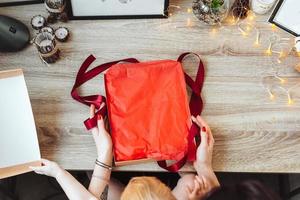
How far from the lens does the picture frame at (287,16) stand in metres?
1.21

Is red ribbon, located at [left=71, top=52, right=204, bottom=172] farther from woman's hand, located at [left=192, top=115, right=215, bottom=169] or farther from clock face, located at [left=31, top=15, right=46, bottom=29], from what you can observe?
clock face, located at [left=31, top=15, right=46, bottom=29]

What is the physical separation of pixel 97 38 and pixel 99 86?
6.6 inches

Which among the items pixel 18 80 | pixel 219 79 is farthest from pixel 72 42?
pixel 219 79

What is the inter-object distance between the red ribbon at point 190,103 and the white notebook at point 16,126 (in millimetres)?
143

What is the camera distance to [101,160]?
3.50 feet

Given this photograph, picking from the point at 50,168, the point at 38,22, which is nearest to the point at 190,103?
the point at 50,168

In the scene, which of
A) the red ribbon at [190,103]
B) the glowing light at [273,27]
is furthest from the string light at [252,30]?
the red ribbon at [190,103]

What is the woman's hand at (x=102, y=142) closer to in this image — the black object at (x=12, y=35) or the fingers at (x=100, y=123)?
the fingers at (x=100, y=123)

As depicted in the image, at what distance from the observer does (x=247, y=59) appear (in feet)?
4.00

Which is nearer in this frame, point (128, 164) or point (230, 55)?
point (128, 164)

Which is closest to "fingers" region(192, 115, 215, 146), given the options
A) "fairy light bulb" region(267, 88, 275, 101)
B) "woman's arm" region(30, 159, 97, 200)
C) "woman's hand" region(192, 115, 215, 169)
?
"woman's hand" region(192, 115, 215, 169)

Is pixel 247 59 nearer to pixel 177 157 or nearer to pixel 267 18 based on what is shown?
pixel 267 18

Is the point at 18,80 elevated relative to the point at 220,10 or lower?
lower

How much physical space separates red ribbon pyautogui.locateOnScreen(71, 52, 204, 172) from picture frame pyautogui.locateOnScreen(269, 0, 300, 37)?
286mm
